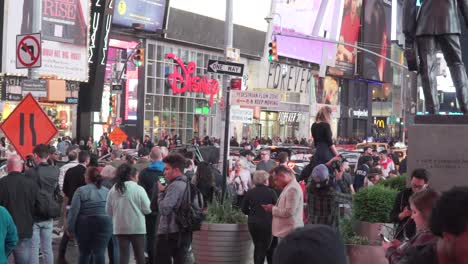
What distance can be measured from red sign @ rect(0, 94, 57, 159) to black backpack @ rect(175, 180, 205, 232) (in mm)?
4927

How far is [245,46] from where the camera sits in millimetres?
68688

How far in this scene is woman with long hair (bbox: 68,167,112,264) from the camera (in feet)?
37.8

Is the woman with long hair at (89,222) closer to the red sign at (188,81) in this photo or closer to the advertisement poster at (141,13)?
the advertisement poster at (141,13)

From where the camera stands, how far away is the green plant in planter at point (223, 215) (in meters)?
11.2

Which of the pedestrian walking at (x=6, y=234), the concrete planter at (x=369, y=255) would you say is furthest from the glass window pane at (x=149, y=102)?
the pedestrian walking at (x=6, y=234)

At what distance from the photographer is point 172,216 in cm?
1025

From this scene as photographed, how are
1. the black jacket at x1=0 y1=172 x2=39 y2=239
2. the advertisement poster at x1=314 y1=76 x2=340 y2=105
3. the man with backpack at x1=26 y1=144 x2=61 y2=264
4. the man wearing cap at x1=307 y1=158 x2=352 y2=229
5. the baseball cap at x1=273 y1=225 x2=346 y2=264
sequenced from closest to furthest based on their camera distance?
the baseball cap at x1=273 y1=225 x2=346 y2=264 < the black jacket at x1=0 y1=172 x2=39 y2=239 < the man with backpack at x1=26 y1=144 x2=61 y2=264 < the man wearing cap at x1=307 y1=158 x2=352 y2=229 < the advertisement poster at x1=314 y1=76 x2=340 y2=105

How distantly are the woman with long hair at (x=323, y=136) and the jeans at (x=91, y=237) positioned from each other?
3.29 meters

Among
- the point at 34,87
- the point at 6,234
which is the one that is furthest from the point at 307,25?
the point at 6,234

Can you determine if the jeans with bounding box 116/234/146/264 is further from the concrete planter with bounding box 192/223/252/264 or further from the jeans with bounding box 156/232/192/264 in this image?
the jeans with bounding box 156/232/192/264

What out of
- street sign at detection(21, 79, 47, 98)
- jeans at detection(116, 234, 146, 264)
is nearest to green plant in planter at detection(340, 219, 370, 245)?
jeans at detection(116, 234, 146, 264)

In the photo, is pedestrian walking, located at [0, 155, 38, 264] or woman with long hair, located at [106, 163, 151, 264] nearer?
pedestrian walking, located at [0, 155, 38, 264]

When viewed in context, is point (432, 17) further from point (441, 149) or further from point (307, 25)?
point (307, 25)

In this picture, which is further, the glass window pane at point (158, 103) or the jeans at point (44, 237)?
the glass window pane at point (158, 103)
